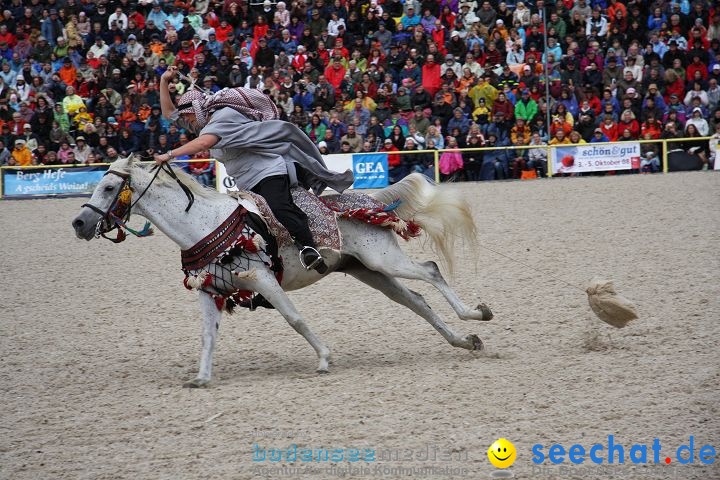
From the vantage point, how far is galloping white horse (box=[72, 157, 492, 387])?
19.4 ft

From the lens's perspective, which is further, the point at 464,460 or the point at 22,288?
the point at 22,288

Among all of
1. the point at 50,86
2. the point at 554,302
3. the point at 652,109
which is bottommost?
the point at 554,302

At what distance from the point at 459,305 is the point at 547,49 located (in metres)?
14.2

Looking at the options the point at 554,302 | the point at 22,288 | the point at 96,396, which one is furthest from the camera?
the point at 22,288

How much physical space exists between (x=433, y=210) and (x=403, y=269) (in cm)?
64

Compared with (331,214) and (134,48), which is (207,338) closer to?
(331,214)

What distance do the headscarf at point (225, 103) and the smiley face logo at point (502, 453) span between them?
2.98 m

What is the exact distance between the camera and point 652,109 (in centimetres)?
1789

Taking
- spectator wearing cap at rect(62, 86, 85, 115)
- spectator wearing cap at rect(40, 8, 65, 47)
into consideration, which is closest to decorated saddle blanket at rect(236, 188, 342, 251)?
spectator wearing cap at rect(62, 86, 85, 115)

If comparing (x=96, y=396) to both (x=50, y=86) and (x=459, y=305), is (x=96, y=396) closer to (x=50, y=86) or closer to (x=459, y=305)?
(x=459, y=305)

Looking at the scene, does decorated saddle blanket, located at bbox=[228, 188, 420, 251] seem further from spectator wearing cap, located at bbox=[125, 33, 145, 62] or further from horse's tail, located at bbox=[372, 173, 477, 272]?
spectator wearing cap, located at bbox=[125, 33, 145, 62]

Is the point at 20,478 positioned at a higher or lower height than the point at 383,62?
lower

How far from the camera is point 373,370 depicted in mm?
6043

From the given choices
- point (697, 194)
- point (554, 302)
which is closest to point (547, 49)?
point (697, 194)
